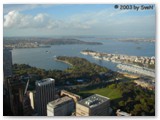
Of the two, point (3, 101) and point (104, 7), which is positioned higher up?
point (104, 7)

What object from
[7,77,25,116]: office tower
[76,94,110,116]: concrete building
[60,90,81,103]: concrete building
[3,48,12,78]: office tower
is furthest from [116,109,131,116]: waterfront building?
[3,48,12,78]: office tower

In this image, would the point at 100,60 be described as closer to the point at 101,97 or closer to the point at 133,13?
the point at 101,97

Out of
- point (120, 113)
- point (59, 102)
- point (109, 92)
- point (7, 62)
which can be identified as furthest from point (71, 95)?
point (7, 62)

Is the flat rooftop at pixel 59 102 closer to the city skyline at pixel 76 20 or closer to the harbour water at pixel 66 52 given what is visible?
the harbour water at pixel 66 52

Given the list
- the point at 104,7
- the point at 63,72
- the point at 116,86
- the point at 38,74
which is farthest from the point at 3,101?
the point at 104,7

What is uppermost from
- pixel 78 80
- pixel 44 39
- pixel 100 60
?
pixel 44 39

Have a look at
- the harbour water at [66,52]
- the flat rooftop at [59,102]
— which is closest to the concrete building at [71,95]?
the flat rooftop at [59,102]
